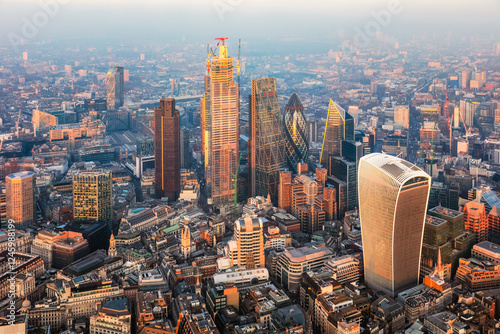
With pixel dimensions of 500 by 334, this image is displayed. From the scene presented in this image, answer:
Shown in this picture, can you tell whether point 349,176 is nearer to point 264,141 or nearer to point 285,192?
point 285,192

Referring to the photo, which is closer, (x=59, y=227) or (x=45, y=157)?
(x=59, y=227)

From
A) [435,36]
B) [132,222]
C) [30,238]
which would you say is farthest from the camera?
[435,36]

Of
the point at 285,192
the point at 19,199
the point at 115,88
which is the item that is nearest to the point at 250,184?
the point at 285,192

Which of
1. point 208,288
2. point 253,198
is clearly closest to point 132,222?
point 253,198

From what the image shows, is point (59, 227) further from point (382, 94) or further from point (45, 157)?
point (382, 94)

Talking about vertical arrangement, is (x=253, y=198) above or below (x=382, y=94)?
below

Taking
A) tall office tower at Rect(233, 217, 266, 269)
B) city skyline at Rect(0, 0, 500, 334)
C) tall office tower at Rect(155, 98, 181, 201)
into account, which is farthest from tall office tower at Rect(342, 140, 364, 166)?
tall office tower at Rect(233, 217, 266, 269)

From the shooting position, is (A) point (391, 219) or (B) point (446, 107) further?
(B) point (446, 107)
